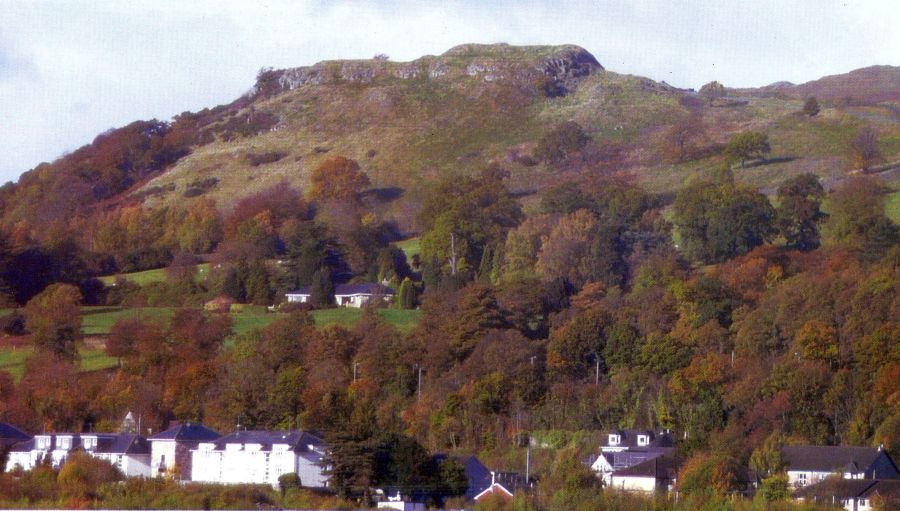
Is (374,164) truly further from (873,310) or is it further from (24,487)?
(24,487)

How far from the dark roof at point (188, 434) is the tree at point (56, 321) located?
382 inches

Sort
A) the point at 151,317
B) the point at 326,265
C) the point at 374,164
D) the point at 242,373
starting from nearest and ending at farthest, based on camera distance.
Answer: the point at 242,373
the point at 151,317
the point at 326,265
the point at 374,164

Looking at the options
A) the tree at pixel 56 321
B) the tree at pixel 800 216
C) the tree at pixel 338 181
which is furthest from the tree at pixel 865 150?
the tree at pixel 56 321

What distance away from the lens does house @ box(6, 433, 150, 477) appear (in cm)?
3222

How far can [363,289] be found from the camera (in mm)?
51938

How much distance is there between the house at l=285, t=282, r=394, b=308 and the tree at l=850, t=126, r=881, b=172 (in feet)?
73.0

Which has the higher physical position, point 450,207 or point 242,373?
point 450,207

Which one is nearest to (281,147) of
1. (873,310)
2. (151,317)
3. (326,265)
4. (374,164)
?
(374,164)

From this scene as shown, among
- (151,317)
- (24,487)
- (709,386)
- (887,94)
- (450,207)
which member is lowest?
(24,487)

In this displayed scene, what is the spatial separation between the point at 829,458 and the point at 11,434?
1775 cm

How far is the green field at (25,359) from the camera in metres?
42.8

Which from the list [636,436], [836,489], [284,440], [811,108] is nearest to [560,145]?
[811,108]

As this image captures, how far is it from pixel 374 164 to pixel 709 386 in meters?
44.4

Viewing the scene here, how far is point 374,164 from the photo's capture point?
77.4 m
